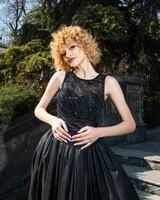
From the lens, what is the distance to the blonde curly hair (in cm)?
233

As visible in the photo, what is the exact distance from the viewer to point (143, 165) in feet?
20.6

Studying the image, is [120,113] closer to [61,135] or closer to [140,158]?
[61,135]

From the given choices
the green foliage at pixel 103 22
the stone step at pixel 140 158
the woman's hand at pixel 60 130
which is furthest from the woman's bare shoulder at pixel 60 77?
the green foliage at pixel 103 22

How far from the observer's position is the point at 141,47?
34.9 ft

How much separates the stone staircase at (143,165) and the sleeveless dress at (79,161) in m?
3.09

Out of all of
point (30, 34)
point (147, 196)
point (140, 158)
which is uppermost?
point (30, 34)

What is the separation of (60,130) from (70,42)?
18.4 inches

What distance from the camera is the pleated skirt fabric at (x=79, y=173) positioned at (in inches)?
87.0

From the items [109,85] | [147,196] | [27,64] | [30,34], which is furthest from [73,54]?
[30,34]

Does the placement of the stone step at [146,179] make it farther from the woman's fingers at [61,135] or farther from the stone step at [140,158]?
the woman's fingers at [61,135]

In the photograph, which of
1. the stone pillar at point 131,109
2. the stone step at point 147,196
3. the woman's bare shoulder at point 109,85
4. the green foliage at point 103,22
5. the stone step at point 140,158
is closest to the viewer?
the woman's bare shoulder at point 109,85

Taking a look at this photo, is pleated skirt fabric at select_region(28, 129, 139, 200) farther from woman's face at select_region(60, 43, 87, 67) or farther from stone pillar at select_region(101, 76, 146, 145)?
stone pillar at select_region(101, 76, 146, 145)

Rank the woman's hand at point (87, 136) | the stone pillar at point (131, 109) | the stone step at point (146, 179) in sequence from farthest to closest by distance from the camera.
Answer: the stone pillar at point (131, 109) < the stone step at point (146, 179) < the woman's hand at point (87, 136)

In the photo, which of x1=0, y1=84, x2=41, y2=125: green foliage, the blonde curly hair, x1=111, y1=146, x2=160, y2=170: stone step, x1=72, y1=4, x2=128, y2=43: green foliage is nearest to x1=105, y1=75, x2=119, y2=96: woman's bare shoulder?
the blonde curly hair
